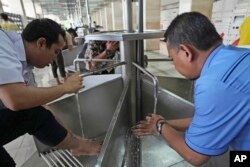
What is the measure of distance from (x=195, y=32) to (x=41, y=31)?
2.28ft

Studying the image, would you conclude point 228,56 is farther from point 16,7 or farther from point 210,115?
point 16,7

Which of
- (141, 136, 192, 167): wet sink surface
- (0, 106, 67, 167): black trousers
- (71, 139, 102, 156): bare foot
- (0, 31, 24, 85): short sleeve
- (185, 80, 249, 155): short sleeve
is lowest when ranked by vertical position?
(141, 136, 192, 167): wet sink surface

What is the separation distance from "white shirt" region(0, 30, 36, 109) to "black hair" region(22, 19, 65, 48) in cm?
4

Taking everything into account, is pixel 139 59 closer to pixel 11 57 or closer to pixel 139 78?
pixel 139 78

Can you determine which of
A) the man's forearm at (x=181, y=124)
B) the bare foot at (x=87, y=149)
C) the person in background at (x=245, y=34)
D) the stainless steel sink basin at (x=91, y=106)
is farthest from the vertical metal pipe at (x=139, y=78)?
the person in background at (x=245, y=34)

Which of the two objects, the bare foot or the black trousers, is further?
the bare foot

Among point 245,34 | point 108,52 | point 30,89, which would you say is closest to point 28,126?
point 30,89

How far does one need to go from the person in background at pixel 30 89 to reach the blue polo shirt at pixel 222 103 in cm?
57

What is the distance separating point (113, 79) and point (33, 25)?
2.07 feet

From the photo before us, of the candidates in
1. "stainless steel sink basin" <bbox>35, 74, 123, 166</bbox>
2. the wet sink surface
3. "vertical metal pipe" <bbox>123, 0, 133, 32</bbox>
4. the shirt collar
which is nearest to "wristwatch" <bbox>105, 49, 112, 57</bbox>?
"stainless steel sink basin" <bbox>35, 74, 123, 166</bbox>

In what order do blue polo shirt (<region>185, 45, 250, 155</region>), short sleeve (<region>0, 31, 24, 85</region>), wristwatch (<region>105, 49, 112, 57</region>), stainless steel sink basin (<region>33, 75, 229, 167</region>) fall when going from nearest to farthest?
blue polo shirt (<region>185, 45, 250, 155</region>) < short sleeve (<region>0, 31, 24, 85</region>) < stainless steel sink basin (<region>33, 75, 229, 167</region>) < wristwatch (<region>105, 49, 112, 57</region>)

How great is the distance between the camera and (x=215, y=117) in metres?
0.55

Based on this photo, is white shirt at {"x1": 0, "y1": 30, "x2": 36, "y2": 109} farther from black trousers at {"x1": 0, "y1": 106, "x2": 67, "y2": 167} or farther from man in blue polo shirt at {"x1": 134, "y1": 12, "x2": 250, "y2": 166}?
man in blue polo shirt at {"x1": 134, "y1": 12, "x2": 250, "y2": 166}

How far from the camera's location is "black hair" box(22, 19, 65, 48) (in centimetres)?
89
